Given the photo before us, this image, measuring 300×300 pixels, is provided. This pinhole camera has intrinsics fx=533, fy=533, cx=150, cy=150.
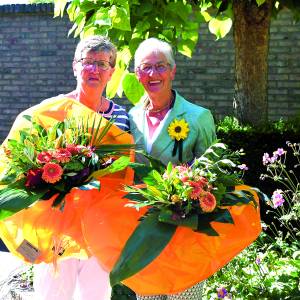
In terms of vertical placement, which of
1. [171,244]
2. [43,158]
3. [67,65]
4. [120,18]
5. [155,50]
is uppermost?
[120,18]

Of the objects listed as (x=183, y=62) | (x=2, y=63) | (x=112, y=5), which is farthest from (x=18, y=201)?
(x=2, y=63)

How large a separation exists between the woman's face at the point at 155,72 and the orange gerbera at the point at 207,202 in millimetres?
676

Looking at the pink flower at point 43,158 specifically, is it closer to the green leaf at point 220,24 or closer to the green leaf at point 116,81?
the green leaf at point 116,81

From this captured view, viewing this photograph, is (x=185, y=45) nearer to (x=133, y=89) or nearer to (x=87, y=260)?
(x=133, y=89)

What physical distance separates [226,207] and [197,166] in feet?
0.62

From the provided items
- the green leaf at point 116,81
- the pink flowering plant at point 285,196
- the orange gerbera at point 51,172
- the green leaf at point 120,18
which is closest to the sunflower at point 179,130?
the orange gerbera at point 51,172

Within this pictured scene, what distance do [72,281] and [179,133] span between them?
2.73 ft

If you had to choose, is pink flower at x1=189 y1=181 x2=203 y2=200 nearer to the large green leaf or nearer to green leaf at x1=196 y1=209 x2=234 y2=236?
green leaf at x1=196 y1=209 x2=234 y2=236

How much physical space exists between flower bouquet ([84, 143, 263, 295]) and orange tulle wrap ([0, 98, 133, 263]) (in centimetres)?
10

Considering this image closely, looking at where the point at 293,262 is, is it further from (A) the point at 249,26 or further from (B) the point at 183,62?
(B) the point at 183,62

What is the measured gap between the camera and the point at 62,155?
195cm

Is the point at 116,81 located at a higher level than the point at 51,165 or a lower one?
higher

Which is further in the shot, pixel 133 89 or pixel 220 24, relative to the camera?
pixel 220 24

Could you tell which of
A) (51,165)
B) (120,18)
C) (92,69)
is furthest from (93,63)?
(120,18)
